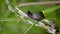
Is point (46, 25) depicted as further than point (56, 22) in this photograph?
No

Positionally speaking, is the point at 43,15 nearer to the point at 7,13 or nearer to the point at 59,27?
the point at 59,27

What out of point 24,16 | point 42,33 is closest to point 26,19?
point 24,16

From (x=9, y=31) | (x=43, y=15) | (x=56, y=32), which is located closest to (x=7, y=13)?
(x=9, y=31)

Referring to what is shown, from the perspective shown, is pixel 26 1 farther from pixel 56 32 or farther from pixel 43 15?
pixel 56 32

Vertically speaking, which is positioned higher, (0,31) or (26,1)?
(26,1)

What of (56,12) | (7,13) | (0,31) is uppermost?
(56,12)

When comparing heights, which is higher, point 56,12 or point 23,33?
point 56,12
